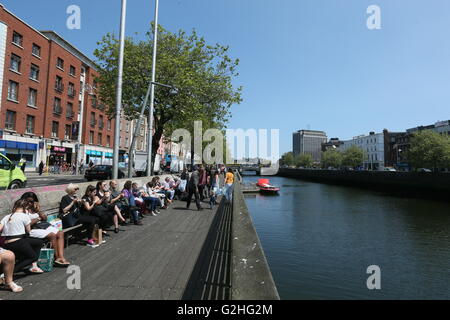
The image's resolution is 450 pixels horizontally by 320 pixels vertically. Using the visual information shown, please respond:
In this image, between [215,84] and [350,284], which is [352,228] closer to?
[350,284]

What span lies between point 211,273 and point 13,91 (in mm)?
32850

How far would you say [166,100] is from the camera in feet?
67.9

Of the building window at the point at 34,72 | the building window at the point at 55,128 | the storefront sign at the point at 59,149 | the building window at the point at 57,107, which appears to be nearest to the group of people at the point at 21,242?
the building window at the point at 34,72

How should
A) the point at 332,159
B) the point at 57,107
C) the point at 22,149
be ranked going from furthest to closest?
the point at 332,159 → the point at 57,107 → the point at 22,149

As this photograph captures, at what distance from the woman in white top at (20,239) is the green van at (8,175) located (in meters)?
8.49

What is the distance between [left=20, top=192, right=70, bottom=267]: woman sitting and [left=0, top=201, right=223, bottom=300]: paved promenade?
0.29 meters

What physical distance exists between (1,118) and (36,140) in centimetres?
486

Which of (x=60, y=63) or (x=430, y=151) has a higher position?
(x=60, y=63)

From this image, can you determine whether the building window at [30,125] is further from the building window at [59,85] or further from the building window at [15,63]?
the building window at [59,85]

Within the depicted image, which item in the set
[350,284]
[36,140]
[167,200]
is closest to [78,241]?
[167,200]

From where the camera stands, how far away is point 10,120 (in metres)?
27.5

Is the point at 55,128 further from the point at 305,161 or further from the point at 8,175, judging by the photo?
the point at 305,161

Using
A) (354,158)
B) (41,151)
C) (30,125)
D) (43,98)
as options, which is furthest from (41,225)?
(354,158)

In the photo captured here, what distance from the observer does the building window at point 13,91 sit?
89.1 ft
